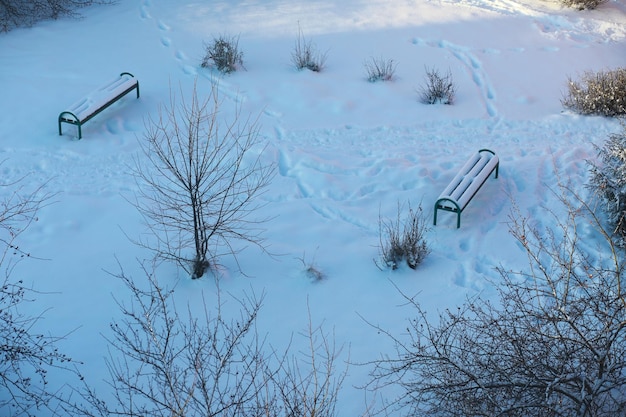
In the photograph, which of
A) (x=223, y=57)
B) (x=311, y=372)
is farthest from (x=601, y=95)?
(x=311, y=372)

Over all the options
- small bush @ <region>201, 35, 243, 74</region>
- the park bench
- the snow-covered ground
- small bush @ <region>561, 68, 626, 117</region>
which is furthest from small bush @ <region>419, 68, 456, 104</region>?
the park bench

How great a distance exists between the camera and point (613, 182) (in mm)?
9289

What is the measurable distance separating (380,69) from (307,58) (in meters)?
1.01

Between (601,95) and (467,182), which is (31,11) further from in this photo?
(601,95)

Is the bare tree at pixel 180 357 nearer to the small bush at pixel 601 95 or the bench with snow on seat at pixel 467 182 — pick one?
the bench with snow on seat at pixel 467 182

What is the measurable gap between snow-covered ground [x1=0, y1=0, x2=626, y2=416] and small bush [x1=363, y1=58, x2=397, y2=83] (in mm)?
141

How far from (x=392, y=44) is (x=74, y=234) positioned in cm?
582

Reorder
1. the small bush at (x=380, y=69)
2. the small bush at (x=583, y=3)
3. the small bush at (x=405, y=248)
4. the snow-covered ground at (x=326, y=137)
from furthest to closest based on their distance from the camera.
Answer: the small bush at (x=583, y=3)
the small bush at (x=380, y=69)
the small bush at (x=405, y=248)
the snow-covered ground at (x=326, y=137)

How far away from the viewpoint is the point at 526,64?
12422mm

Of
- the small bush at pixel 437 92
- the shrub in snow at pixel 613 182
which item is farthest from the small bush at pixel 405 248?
the small bush at pixel 437 92

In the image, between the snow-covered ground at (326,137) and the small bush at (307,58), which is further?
the small bush at (307,58)

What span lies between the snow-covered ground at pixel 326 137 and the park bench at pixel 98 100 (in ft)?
0.81

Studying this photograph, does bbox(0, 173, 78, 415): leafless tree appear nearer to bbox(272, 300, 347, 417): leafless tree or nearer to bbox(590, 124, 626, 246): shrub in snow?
bbox(272, 300, 347, 417): leafless tree

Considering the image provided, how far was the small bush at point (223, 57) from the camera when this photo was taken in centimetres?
1209
